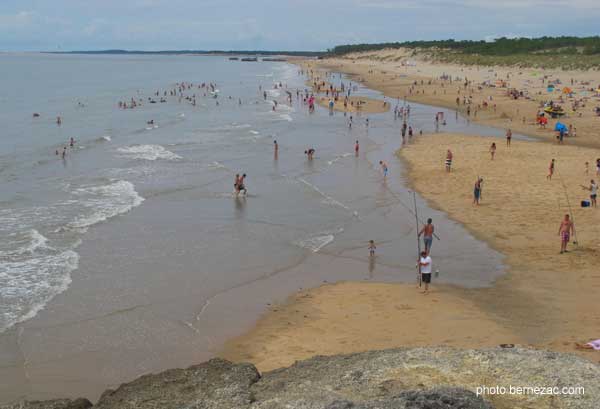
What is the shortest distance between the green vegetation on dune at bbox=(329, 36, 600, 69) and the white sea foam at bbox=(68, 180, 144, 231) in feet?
226

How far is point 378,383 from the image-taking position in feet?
28.2

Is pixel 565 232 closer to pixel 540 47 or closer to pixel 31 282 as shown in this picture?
pixel 31 282

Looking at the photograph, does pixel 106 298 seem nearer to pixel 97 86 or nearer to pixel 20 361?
pixel 20 361

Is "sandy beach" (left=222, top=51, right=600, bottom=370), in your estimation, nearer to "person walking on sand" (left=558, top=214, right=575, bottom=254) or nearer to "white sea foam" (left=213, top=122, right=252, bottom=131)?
"person walking on sand" (left=558, top=214, right=575, bottom=254)

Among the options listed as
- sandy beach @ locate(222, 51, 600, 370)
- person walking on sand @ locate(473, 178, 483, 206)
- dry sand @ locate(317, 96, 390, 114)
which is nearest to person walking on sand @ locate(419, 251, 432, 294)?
sandy beach @ locate(222, 51, 600, 370)

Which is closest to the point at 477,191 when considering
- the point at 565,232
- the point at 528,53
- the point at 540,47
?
the point at 565,232

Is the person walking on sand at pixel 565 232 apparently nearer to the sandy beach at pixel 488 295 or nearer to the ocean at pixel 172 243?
the sandy beach at pixel 488 295

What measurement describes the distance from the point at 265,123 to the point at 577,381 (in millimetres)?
45844

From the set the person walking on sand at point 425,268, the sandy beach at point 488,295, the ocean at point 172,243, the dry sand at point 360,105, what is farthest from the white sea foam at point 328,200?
the dry sand at point 360,105

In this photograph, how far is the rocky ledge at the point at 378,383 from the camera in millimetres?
7895

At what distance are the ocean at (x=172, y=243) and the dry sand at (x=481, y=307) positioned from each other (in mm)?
746

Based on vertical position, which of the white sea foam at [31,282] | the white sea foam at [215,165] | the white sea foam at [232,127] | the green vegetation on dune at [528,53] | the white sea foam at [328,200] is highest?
the green vegetation on dune at [528,53]

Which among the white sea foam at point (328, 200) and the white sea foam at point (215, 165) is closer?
the white sea foam at point (328, 200)

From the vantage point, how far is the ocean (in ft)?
44.0
